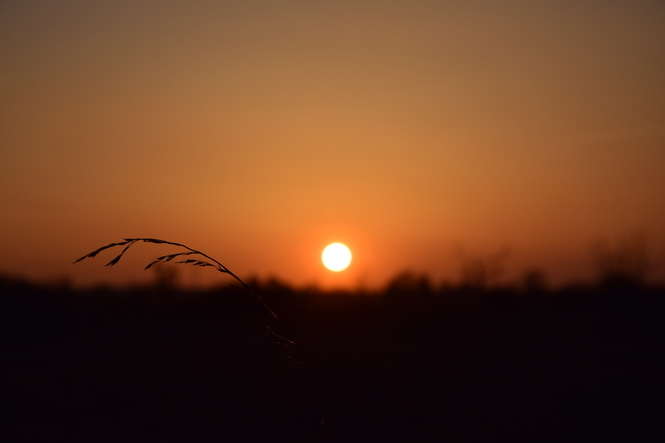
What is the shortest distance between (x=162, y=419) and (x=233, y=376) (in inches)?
53.6

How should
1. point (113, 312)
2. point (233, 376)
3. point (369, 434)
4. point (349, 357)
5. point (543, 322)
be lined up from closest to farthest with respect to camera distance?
point (369, 434) → point (233, 376) → point (349, 357) → point (543, 322) → point (113, 312)

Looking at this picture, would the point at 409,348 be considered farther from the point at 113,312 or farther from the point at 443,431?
the point at 113,312

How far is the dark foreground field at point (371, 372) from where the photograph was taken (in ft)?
16.9

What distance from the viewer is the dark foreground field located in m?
5.15

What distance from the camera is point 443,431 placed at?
5.01 metres

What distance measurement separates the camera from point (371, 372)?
21.6 feet

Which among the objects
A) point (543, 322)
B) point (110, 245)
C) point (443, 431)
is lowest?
point (443, 431)

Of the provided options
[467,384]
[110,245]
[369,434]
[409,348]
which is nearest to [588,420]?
[467,384]

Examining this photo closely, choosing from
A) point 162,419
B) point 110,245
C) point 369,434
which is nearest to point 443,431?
point 369,434

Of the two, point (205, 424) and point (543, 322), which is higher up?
point (543, 322)

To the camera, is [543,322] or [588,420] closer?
[588,420]

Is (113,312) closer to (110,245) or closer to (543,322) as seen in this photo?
(543,322)

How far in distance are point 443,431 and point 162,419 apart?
2.39 meters

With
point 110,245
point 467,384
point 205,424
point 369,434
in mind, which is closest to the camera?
point 110,245
